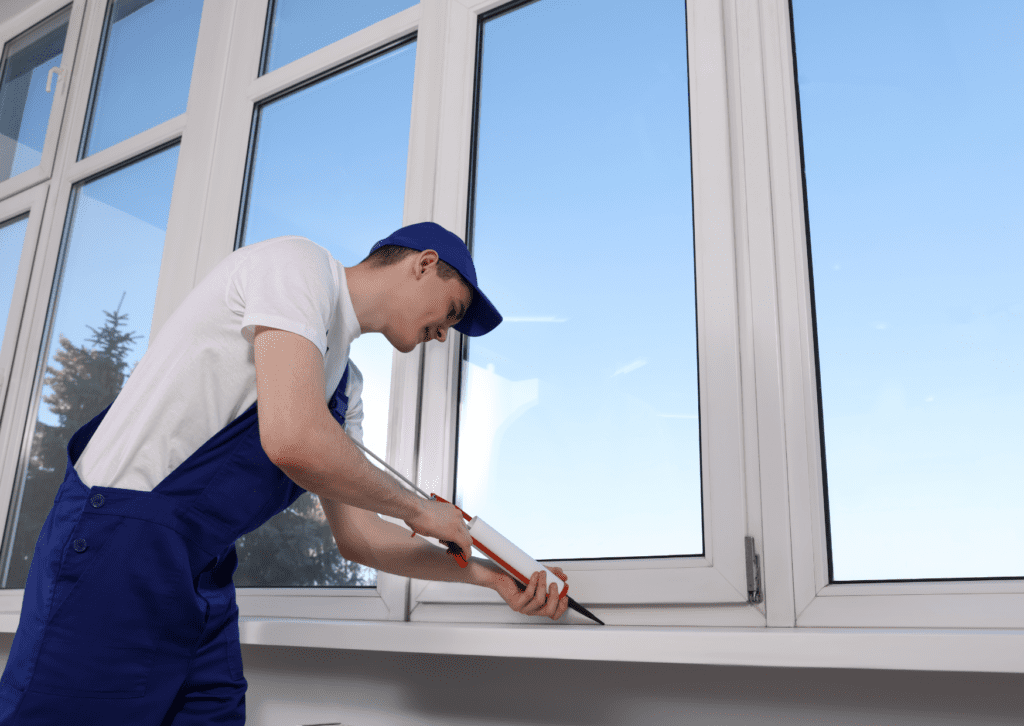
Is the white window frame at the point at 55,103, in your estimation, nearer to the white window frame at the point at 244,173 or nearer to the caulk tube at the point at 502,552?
the white window frame at the point at 244,173

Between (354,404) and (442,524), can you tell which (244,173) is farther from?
Result: (442,524)

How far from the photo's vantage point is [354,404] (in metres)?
1.33

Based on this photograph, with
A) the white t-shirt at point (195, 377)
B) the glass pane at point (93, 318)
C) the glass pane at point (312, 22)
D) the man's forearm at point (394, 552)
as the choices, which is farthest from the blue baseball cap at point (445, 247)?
the glass pane at point (93, 318)

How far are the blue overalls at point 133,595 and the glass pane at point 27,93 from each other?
2.34 metres

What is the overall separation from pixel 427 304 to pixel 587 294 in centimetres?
36

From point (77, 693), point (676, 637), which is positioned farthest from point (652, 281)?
point (77, 693)

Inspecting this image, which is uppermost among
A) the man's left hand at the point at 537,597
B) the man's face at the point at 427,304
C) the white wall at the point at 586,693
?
the man's face at the point at 427,304

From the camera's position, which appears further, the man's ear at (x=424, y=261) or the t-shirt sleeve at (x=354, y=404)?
the t-shirt sleeve at (x=354, y=404)

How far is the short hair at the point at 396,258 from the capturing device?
47.4 inches

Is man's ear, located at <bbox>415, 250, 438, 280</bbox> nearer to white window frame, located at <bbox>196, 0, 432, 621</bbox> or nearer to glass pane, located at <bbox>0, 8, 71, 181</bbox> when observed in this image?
white window frame, located at <bbox>196, 0, 432, 621</bbox>

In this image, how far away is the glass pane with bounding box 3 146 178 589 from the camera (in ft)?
7.50

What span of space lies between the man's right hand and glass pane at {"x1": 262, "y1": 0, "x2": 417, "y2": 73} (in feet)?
4.53

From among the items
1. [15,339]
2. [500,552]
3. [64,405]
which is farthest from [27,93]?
[500,552]

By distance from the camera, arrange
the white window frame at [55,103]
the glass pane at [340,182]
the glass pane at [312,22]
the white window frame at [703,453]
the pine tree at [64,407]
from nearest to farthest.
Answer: the white window frame at [703,453], the glass pane at [340,182], the glass pane at [312,22], the pine tree at [64,407], the white window frame at [55,103]
